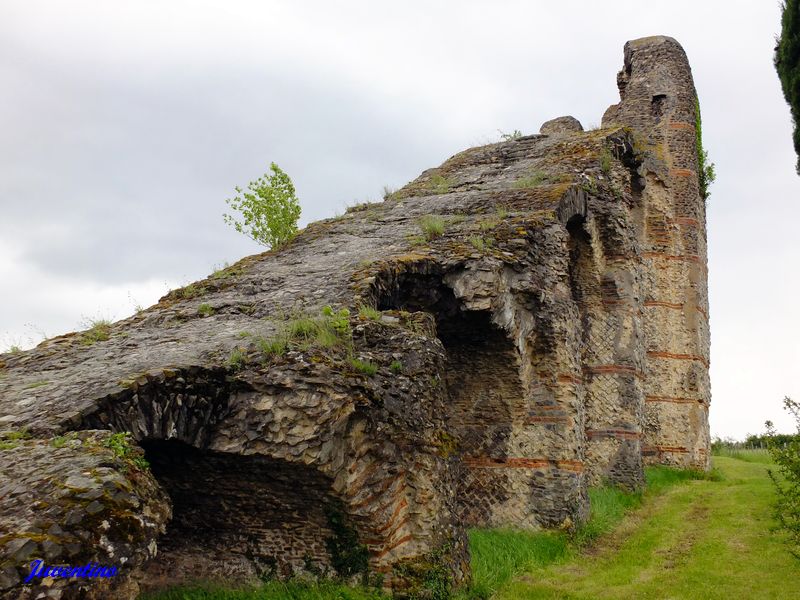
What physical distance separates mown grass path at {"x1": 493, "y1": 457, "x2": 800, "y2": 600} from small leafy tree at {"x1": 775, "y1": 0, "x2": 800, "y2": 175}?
574 cm

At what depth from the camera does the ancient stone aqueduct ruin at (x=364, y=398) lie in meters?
4.95

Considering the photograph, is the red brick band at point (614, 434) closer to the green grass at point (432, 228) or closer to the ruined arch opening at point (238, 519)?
the green grass at point (432, 228)

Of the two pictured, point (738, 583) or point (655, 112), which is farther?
point (655, 112)

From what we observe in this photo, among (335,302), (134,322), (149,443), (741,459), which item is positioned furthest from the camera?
(741,459)

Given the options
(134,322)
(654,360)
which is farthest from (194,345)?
(654,360)

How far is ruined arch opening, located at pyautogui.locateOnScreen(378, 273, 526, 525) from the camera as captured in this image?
1038 centimetres

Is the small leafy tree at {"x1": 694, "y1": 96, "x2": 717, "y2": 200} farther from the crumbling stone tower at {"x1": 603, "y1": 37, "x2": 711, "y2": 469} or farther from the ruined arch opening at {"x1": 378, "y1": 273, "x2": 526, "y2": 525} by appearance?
the ruined arch opening at {"x1": 378, "y1": 273, "x2": 526, "y2": 525}

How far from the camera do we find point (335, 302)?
26.5ft

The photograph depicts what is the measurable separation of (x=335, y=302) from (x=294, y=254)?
3.26 meters

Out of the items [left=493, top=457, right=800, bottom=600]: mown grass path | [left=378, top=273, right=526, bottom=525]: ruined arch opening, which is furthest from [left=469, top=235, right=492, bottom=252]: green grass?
[left=493, top=457, right=800, bottom=600]: mown grass path

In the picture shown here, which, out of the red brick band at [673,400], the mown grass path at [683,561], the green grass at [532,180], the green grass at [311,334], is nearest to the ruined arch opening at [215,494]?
the green grass at [311,334]

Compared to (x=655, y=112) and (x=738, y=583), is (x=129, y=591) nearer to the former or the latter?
(x=738, y=583)

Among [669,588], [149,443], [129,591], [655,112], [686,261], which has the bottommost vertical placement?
[669,588]

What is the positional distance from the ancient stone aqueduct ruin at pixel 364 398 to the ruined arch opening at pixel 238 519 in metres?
0.02
